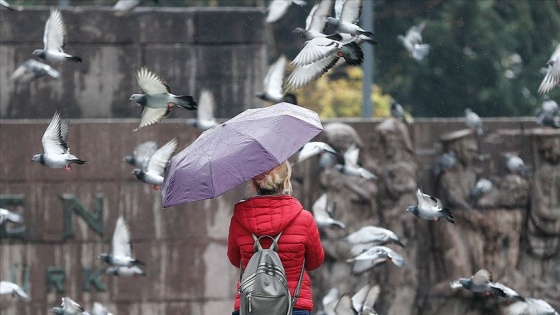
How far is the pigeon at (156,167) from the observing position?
39.1 feet

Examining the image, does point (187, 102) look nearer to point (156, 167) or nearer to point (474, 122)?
point (156, 167)

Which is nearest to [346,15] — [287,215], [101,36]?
[101,36]

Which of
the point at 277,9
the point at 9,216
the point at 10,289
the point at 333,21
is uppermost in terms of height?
the point at 277,9

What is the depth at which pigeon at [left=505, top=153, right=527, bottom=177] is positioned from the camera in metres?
13.3

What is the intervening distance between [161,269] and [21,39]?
2423 millimetres

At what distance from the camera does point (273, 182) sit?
7.30 metres

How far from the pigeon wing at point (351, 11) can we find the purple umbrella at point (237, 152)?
3.43 meters

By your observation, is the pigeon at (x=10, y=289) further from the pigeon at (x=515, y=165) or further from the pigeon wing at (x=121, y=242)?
the pigeon at (x=515, y=165)

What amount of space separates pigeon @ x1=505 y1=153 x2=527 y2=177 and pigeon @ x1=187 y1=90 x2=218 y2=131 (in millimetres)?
2548

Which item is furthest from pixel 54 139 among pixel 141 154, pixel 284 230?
pixel 284 230

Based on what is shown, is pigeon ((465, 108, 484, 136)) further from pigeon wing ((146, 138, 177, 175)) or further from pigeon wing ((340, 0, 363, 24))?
pigeon wing ((146, 138, 177, 175))


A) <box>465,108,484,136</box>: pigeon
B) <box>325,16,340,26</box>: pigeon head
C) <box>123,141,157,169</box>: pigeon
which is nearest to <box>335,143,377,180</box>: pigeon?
<box>465,108,484,136</box>: pigeon

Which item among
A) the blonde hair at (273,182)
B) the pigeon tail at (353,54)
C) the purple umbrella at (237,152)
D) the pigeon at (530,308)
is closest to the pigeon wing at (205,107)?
the pigeon at (530,308)

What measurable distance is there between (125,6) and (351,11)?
2881 mm
